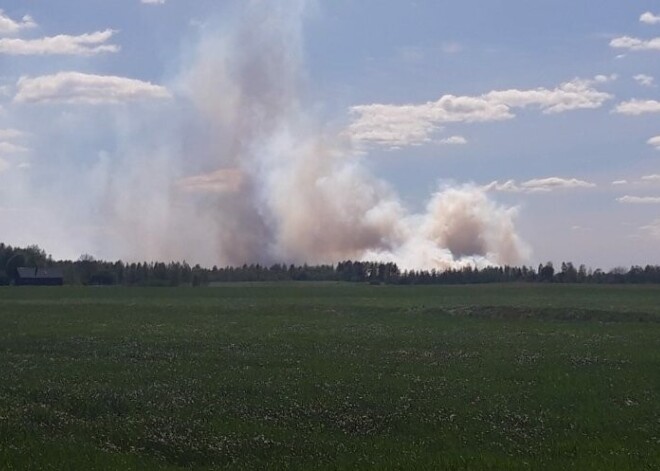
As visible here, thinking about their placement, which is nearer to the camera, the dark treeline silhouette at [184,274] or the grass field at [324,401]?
the grass field at [324,401]

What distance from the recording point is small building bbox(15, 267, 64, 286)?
154000mm

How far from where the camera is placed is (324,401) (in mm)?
20812

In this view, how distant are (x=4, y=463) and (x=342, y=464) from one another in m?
5.57

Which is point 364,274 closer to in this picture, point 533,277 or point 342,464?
point 533,277

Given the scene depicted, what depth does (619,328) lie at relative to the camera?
168 feet

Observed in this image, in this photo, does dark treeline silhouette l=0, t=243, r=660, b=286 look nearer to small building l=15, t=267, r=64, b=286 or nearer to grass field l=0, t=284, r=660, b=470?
small building l=15, t=267, r=64, b=286

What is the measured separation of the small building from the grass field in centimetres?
11849

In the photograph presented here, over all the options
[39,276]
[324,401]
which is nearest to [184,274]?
[39,276]

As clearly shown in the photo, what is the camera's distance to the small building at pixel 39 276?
15400 cm

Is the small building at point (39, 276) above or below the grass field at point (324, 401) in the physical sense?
above

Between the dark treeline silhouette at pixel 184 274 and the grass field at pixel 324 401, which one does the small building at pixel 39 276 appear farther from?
the grass field at pixel 324 401

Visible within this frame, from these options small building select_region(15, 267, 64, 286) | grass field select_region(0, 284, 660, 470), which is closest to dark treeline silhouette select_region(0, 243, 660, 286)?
small building select_region(15, 267, 64, 286)

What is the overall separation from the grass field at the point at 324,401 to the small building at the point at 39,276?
11849cm

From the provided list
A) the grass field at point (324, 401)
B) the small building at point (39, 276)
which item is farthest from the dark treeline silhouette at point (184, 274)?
the grass field at point (324, 401)
